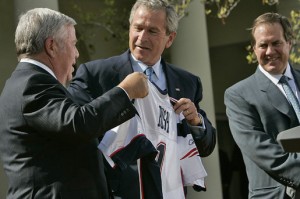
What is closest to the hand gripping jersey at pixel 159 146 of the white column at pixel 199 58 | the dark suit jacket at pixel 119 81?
the dark suit jacket at pixel 119 81

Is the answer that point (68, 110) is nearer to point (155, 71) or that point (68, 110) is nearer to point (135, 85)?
point (135, 85)

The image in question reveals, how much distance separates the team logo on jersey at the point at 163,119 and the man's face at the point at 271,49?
1101 mm

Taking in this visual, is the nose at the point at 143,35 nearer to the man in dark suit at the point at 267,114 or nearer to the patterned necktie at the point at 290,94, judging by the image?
the man in dark suit at the point at 267,114

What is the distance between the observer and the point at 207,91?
33.7 feet

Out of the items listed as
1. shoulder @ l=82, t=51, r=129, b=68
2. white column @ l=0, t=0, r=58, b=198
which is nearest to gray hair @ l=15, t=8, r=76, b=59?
shoulder @ l=82, t=51, r=129, b=68

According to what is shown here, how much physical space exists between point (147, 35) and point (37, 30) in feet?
3.41

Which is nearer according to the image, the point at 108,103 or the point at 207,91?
the point at 108,103

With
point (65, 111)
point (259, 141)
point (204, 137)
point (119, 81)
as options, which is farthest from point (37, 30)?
point (259, 141)

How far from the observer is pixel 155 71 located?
4.38 meters

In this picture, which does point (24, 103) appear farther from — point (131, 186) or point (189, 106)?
point (189, 106)

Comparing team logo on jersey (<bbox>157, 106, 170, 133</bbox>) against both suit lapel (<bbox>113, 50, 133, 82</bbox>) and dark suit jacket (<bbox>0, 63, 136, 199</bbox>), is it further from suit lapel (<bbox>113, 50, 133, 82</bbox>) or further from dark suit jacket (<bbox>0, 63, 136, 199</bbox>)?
dark suit jacket (<bbox>0, 63, 136, 199</bbox>)

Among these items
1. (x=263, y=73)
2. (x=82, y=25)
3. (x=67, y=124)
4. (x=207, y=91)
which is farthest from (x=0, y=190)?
(x=67, y=124)

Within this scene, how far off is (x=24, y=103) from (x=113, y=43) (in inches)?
370

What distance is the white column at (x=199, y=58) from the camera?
10180mm
